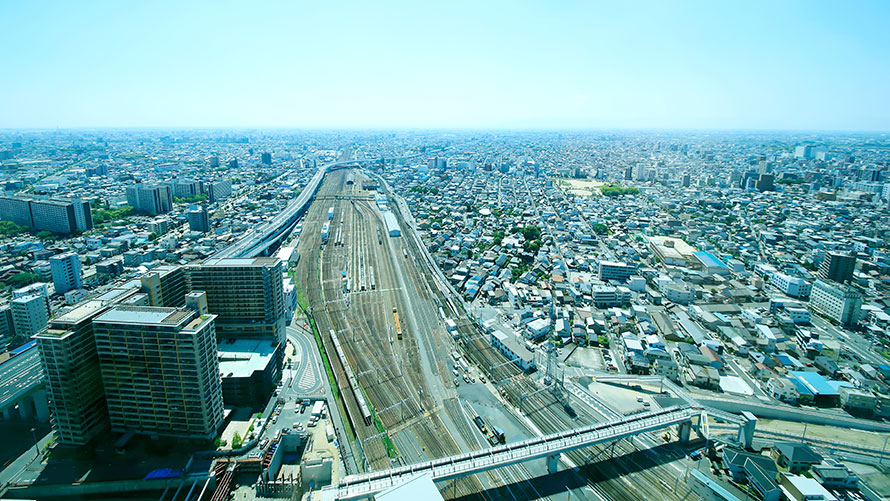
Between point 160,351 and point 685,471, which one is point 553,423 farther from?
point 160,351

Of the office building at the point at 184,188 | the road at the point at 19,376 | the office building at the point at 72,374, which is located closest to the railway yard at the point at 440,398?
the office building at the point at 72,374

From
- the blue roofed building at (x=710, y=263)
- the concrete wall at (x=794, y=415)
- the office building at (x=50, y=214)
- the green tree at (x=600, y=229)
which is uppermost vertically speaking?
the office building at (x=50, y=214)

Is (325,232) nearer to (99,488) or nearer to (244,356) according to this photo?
(244,356)

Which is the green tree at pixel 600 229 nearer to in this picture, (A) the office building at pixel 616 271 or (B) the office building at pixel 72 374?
(A) the office building at pixel 616 271

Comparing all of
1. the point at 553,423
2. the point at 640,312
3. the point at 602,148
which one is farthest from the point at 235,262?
the point at 602,148

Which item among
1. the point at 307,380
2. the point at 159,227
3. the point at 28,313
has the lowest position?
the point at 307,380

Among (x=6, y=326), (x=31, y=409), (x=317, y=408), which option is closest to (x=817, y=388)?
(x=317, y=408)
